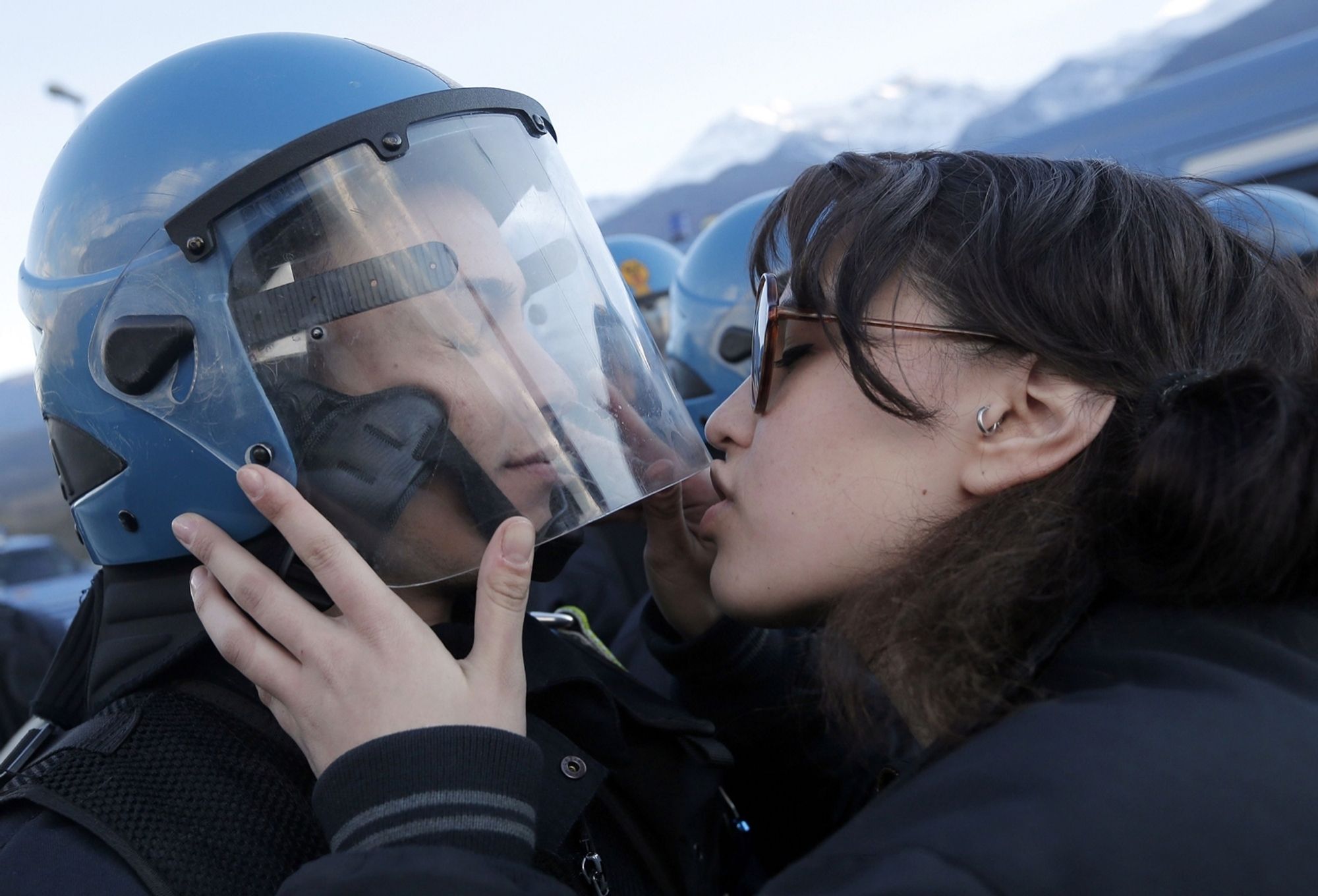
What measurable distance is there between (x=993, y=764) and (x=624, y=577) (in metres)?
2.55

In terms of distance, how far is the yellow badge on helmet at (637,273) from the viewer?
612 centimetres

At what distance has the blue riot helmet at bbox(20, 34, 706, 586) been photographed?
4.86ft

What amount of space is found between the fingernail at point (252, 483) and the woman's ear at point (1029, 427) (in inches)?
38.8

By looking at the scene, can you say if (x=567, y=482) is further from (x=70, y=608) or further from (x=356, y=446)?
(x=70, y=608)

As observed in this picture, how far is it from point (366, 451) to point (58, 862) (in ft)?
2.07

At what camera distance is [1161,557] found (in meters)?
1.16

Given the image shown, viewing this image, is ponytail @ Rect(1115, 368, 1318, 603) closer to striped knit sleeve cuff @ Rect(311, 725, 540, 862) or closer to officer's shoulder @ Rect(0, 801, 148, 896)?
striped knit sleeve cuff @ Rect(311, 725, 540, 862)

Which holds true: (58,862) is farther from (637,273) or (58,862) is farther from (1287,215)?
(637,273)

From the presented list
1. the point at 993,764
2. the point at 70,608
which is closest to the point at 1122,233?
the point at 993,764

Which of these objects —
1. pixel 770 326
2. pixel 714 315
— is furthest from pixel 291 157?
pixel 714 315

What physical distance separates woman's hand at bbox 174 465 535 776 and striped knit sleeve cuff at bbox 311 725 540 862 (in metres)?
0.04

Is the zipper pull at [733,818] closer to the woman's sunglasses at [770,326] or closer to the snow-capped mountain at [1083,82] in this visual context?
the woman's sunglasses at [770,326]

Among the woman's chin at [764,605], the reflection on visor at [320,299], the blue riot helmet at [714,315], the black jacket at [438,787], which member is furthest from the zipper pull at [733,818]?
the blue riot helmet at [714,315]

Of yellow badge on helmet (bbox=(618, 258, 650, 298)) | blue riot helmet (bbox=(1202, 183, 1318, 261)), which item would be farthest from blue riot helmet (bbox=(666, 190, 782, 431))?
blue riot helmet (bbox=(1202, 183, 1318, 261))
